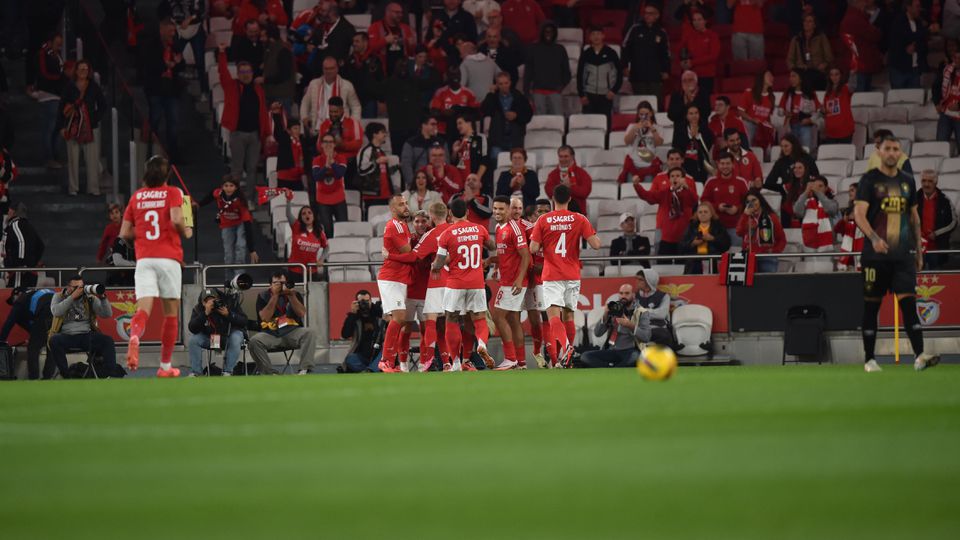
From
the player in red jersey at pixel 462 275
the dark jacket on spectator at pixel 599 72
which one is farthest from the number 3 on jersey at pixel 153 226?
the dark jacket on spectator at pixel 599 72

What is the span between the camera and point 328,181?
22.3 meters

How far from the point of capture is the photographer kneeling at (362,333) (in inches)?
763

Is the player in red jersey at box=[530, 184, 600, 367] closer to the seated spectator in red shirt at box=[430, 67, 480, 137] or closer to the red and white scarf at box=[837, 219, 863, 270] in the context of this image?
the red and white scarf at box=[837, 219, 863, 270]

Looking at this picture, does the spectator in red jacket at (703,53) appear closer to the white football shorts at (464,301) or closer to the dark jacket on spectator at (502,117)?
the dark jacket on spectator at (502,117)

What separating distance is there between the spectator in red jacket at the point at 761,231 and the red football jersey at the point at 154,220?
9.53m

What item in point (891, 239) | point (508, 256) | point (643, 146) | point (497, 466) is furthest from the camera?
point (643, 146)

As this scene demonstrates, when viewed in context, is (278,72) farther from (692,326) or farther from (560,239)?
(560,239)

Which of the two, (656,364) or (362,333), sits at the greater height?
(656,364)

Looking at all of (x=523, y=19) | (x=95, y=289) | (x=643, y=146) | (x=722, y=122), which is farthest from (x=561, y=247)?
(x=523, y=19)

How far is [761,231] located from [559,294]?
4933 millimetres

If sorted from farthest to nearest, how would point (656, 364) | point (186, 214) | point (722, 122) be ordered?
point (722, 122) < point (186, 214) < point (656, 364)

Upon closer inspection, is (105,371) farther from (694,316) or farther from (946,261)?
(946,261)

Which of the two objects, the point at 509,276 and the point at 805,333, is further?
the point at 805,333

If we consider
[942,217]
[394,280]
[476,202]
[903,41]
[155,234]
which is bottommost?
[394,280]
